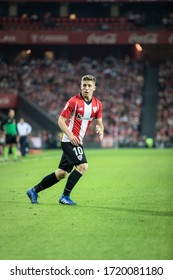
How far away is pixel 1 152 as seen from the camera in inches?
1312

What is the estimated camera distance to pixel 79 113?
11.3m

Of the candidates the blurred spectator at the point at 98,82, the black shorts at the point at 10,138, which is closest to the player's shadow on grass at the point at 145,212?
the black shorts at the point at 10,138

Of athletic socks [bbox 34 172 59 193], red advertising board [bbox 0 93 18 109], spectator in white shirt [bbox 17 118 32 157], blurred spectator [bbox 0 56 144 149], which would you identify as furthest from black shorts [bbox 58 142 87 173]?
red advertising board [bbox 0 93 18 109]

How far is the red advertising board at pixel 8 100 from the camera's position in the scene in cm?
4547

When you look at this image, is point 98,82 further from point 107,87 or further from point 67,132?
point 67,132

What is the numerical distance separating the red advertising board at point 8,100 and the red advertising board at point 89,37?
17.6 ft

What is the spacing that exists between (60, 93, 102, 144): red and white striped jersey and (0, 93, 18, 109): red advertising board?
34394 millimetres

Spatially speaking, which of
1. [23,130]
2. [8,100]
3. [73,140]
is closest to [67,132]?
[73,140]

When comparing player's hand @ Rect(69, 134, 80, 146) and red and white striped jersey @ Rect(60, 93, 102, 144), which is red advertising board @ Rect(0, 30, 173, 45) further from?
player's hand @ Rect(69, 134, 80, 146)

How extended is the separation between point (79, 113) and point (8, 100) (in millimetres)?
34656

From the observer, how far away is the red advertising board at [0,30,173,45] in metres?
49.1

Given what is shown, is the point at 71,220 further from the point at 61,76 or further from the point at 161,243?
the point at 61,76
